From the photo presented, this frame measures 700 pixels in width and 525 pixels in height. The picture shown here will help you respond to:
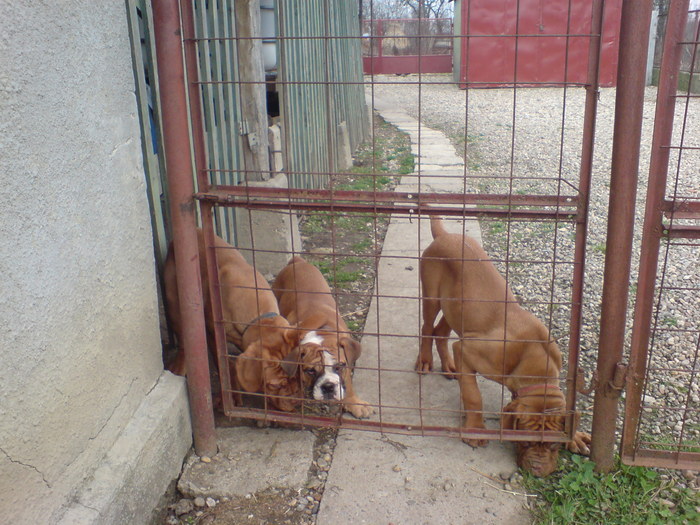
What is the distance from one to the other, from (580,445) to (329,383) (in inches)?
49.5

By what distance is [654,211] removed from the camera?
268 centimetres

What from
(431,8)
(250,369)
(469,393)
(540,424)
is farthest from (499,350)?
(431,8)

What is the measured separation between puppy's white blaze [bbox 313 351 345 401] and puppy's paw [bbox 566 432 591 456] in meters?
1.14

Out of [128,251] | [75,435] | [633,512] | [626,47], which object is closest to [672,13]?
[626,47]

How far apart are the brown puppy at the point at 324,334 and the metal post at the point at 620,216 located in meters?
1.18

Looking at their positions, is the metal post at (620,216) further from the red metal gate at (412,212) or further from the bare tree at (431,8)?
the bare tree at (431,8)

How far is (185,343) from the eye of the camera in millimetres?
3227

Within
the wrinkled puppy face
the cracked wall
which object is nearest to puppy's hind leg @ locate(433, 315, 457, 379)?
the wrinkled puppy face

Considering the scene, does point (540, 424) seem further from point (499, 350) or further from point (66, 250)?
point (66, 250)

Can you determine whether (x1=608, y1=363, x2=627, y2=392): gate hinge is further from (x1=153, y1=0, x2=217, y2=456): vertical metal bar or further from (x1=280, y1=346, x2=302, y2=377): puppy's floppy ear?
(x1=153, y1=0, x2=217, y2=456): vertical metal bar

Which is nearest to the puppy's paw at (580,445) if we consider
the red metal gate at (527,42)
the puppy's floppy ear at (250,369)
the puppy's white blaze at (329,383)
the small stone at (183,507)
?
the puppy's white blaze at (329,383)

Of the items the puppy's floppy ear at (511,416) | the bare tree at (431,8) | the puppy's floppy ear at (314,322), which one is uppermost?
the bare tree at (431,8)

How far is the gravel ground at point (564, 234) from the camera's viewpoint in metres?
3.63

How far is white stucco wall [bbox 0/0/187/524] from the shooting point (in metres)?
2.08
